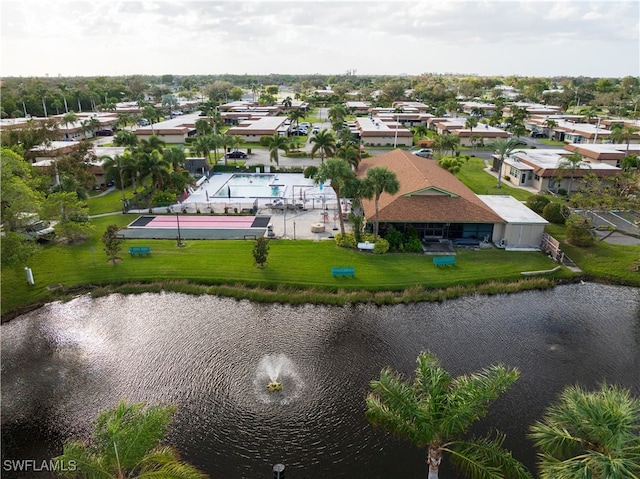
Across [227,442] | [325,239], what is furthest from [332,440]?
[325,239]

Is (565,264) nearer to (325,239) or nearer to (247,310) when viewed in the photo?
(325,239)

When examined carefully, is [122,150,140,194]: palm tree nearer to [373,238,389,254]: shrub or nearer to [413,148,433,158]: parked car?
[373,238,389,254]: shrub

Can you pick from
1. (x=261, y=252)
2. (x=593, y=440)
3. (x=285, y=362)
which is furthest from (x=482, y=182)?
(x=593, y=440)

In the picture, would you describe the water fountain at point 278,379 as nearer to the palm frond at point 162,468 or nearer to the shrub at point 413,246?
the palm frond at point 162,468

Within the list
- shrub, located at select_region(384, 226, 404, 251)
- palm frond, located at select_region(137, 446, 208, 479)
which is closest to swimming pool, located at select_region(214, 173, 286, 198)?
shrub, located at select_region(384, 226, 404, 251)

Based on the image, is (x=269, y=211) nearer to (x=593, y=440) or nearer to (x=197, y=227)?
(x=197, y=227)

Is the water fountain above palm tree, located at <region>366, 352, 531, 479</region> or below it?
below
